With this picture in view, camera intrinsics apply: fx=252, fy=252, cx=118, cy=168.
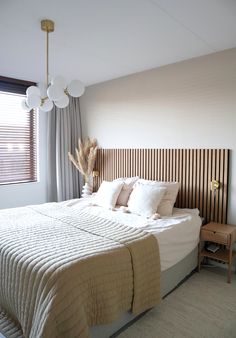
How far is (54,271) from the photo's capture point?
1563 mm

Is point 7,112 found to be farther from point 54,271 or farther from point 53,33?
point 54,271

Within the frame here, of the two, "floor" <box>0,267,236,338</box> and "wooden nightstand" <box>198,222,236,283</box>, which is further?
"wooden nightstand" <box>198,222,236,283</box>

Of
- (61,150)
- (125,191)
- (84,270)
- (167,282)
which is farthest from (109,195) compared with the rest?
(84,270)

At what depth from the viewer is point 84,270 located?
5.37 feet

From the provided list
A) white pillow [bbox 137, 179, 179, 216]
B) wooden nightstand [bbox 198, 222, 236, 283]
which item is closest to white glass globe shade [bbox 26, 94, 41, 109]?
white pillow [bbox 137, 179, 179, 216]

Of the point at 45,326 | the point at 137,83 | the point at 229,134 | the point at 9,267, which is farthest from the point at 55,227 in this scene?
the point at 137,83

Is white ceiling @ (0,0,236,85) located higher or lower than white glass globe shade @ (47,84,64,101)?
higher

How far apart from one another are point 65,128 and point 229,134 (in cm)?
266

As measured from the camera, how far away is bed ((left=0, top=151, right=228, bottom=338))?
59.8 inches

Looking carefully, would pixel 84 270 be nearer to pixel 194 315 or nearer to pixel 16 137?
pixel 194 315

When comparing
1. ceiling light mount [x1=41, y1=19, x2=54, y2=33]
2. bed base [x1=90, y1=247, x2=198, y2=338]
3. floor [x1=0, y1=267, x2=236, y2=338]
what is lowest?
floor [x1=0, y1=267, x2=236, y2=338]

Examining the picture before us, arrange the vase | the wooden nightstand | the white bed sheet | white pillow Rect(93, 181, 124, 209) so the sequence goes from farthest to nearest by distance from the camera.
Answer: the vase < white pillow Rect(93, 181, 124, 209) < the wooden nightstand < the white bed sheet

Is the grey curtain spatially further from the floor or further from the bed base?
the floor

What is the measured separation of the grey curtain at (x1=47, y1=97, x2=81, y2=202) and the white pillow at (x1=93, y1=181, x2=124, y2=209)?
107cm
